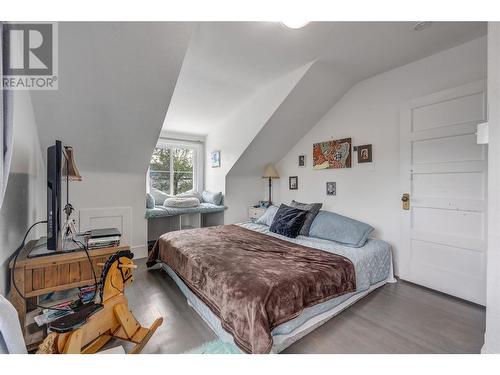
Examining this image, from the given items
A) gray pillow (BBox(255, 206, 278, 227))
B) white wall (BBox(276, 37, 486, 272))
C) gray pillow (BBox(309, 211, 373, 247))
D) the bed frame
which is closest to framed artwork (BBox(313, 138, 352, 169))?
white wall (BBox(276, 37, 486, 272))

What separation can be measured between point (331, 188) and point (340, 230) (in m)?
0.90

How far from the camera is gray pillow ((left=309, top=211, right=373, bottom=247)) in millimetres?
2477

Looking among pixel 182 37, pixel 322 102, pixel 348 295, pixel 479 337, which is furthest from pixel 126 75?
pixel 479 337

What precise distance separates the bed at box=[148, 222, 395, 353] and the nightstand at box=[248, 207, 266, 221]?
1168 mm

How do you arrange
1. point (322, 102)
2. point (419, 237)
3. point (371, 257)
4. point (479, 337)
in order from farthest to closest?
point (322, 102) < point (419, 237) < point (371, 257) < point (479, 337)

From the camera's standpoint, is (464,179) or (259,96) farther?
(259,96)

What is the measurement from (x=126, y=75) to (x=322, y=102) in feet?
8.08

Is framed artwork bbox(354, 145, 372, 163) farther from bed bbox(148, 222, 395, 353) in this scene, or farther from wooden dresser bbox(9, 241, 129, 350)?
wooden dresser bbox(9, 241, 129, 350)

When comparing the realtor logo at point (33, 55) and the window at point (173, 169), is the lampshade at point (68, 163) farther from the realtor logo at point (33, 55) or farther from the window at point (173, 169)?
the window at point (173, 169)

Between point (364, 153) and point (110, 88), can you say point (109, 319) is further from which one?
point (364, 153)

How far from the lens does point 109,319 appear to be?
58.7 inches

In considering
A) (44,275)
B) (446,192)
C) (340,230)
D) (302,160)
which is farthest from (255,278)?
(302,160)

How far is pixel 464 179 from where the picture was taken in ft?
7.00
